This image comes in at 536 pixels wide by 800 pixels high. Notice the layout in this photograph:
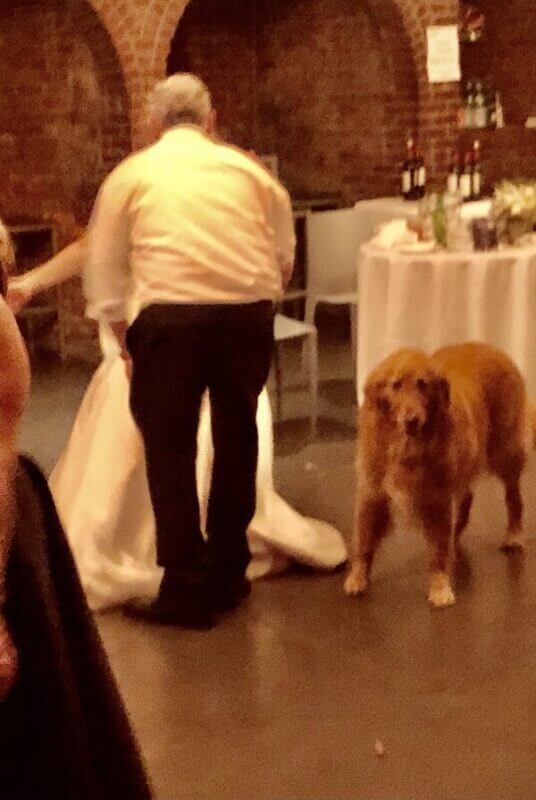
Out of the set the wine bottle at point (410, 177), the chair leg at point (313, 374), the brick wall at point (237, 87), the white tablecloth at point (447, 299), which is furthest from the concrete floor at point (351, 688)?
the brick wall at point (237, 87)

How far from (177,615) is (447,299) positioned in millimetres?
1819

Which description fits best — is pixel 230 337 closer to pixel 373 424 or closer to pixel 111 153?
pixel 373 424

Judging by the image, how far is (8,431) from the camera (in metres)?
1.27

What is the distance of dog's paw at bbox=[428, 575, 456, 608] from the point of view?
3.08 m

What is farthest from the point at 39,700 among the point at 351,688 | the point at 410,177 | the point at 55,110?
the point at 55,110

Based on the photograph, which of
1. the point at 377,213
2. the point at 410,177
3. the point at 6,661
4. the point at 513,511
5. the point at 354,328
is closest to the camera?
the point at 6,661

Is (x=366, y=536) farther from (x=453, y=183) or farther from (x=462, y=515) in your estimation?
(x=453, y=183)

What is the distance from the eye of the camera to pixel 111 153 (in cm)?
612

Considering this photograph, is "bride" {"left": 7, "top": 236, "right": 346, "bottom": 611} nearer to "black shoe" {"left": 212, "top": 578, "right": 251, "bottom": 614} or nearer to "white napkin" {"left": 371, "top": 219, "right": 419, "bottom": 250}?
"black shoe" {"left": 212, "top": 578, "right": 251, "bottom": 614}

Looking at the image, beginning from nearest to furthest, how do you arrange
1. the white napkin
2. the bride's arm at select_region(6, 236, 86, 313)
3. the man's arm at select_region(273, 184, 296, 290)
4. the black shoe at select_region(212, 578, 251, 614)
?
the man's arm at select_region(273, 184, 296, 290)
the black shoe at select_region(212, 578, 251, 614)
the bride's arm at select_region(6, 236, 86, 313)
the white napkin

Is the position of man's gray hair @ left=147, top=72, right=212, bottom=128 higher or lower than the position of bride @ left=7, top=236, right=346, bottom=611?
higher

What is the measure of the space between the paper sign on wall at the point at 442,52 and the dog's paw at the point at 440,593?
394 centimetres

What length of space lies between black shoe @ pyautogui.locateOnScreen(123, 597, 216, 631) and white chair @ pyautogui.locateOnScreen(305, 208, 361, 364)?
2.46 m

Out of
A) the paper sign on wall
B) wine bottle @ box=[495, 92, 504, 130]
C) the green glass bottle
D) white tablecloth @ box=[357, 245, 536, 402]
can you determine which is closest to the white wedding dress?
white tablecloth @ box=[357, 245, 536, 402]
